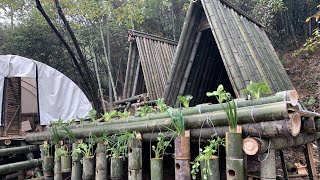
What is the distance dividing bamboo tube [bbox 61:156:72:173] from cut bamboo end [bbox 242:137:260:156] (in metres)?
3.10

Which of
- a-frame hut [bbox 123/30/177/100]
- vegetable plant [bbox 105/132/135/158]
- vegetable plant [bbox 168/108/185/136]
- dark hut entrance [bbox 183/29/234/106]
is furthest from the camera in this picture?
a-frame hut [bbox 123/30/177/100]

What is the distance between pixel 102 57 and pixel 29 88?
5532 mm

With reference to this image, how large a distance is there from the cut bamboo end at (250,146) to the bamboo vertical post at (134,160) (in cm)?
141

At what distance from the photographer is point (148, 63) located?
8.25m

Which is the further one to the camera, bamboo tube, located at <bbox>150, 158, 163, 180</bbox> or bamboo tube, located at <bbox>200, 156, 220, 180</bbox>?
bamboo tube, located at <bbox>150, 158, 163, 180</bbox>

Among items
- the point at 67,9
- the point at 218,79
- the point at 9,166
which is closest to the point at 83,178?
the point at 9,166

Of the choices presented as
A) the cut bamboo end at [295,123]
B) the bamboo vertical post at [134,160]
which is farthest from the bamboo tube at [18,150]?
the cut bamboo end at [295,123]

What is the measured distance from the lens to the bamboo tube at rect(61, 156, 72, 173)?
4.43 meters

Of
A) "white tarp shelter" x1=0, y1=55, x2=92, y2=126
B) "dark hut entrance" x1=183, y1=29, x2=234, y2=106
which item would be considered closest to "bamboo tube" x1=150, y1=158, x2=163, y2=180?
"dark hut entrance" x1=183, y1=29, x2=234, y2=106

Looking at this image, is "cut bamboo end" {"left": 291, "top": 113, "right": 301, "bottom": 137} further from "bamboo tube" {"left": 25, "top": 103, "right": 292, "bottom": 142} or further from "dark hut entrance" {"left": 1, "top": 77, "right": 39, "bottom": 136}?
"dark hut entrance" {"left": 1, "top": 77, "right": 39, "bottom": 136}

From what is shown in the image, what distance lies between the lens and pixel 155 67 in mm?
8297

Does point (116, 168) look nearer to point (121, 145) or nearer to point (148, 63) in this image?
point (121, 145)

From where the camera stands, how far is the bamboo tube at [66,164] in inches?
175

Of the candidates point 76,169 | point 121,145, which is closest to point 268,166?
point 121,145
